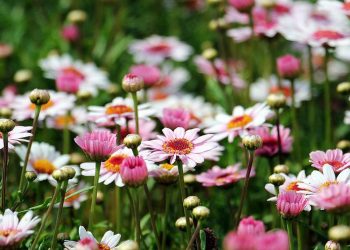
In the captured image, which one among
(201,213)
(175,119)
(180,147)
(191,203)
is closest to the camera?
(201,213)

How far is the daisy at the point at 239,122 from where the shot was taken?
2.72 m

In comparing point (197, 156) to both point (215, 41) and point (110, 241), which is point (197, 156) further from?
point (215, 41)

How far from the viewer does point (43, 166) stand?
108 inches

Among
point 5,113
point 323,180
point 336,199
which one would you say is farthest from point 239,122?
point 336,199

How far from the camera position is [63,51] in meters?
4.42

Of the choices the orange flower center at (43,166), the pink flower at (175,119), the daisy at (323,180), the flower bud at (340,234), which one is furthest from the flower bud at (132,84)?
the flower bud at (340,234)

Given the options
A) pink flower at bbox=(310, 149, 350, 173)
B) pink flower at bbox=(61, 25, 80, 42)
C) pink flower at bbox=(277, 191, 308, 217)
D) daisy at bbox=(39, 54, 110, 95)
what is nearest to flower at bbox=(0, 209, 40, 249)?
pink flower at bbox=(277, 191, 308, 217)

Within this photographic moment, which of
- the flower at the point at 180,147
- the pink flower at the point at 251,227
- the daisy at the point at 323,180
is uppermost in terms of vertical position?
the flower at the point at 180,147

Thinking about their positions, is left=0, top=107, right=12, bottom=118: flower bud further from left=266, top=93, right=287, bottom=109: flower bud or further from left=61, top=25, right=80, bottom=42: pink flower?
left=61, top=25, right=80, bottom=42: pink flower

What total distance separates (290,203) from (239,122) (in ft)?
2.77

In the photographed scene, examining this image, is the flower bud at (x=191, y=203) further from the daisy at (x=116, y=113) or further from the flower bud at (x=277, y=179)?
the daisy at (x=116, y=113)

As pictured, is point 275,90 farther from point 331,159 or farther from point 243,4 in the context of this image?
point 331,159

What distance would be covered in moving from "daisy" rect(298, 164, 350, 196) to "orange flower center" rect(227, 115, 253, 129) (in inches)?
27.2

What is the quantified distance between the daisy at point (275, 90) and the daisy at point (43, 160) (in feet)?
4.24
